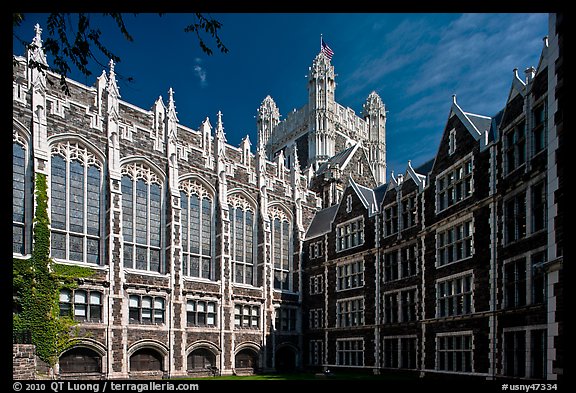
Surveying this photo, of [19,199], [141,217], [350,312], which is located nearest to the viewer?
[19,199]

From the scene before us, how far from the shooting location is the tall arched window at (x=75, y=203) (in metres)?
27.3

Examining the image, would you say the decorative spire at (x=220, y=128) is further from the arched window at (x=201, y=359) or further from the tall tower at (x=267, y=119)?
the tall tower at (x=267, y=119)

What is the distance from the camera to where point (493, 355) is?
19703 mm

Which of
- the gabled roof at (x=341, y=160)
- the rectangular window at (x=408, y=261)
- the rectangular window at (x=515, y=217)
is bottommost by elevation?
the rectangular window at (x=408, y=261)

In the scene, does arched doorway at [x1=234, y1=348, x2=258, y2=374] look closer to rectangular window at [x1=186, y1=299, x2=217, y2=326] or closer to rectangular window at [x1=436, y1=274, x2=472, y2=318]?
rectangular window at [x1=186, y1=299, x2=217, y2=326]

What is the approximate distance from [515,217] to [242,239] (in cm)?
2232

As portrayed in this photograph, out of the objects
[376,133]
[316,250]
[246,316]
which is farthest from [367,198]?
[376,133]

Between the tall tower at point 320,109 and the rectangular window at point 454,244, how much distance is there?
91.0ft

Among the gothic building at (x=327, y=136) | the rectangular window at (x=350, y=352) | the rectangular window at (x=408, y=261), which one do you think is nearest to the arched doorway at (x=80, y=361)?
the rectangular window at (x=350, y=352)

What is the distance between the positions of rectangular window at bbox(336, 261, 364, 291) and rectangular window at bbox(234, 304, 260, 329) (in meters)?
6.15

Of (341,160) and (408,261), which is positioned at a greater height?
(341,160)

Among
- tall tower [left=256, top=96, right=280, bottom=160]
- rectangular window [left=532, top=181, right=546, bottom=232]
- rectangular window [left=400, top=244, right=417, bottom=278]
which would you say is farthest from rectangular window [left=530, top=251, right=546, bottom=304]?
tall tower [left=256, top=96, right=280, bottom=160]

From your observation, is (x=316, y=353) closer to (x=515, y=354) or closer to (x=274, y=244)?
(x=274, y=244)

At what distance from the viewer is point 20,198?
25.6 metres
